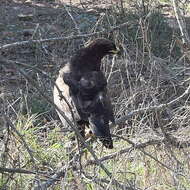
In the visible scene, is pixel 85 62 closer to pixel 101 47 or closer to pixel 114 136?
pixel 101 47

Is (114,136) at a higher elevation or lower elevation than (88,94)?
lower

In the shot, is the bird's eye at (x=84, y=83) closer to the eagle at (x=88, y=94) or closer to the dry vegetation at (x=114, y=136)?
the eagle at (x=88, y=94)

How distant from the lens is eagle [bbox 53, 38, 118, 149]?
4.93 m

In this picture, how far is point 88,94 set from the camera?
16.6 ft

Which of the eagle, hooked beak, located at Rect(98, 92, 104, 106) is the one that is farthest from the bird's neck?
hooked beak, located at Rect(98, 92, 104, 106)

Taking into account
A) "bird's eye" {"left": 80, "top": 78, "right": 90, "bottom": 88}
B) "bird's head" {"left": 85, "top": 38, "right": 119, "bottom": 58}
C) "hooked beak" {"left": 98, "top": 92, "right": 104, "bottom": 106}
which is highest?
"bird's head" {"left": 85, "top": 38, "right": 119, "bottom": 58}

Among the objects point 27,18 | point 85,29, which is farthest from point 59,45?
point 27,18

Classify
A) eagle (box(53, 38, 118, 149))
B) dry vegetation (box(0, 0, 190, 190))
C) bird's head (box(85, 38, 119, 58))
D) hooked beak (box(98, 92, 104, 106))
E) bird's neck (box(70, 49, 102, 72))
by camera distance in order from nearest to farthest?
dry vegetation (box(0, 0, 190, 190)) < eagle (box(53, 38, 118, 149)) < hooked beak (box(98, 92, 104, 106)) < bird's neck (box(70, 49, 102, 72)) < bird's head (box(85, 38, 119, 58))

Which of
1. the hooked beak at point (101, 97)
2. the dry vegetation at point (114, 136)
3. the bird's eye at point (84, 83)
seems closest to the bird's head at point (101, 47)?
the dry vegetation at point (114, 136)

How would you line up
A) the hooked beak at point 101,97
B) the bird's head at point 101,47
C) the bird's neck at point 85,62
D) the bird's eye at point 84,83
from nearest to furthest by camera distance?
the hooked beak at point 101,97 → the bird's eye at point 84,83 → the bird's neck at point 85,62 → the bird's head at point 101,47

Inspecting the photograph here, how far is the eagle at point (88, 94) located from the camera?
194 inches

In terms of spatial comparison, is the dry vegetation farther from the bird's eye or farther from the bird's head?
the bird's eye

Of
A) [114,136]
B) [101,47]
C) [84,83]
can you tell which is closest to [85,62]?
[101,47]

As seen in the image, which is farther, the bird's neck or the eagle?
the bird's neck
